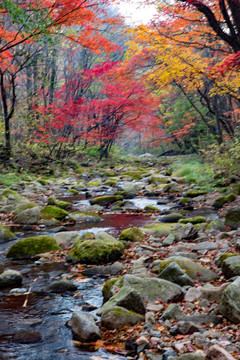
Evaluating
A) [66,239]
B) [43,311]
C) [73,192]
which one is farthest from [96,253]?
[73,192]

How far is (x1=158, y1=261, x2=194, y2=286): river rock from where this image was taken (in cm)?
363

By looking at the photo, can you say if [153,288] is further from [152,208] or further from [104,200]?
[104,200]

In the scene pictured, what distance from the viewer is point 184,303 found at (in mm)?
3248

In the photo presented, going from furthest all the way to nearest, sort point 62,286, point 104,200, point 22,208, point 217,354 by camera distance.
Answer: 1. point 104,200
2. point 22,208
3. point 62,286
4. point 217,354

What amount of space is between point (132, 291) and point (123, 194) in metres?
8.55

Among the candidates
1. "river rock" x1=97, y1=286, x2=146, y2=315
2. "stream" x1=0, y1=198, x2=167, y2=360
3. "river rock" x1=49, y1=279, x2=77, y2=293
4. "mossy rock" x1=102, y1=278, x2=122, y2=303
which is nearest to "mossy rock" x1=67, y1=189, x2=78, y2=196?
"stream" x1=0, y1=198, x2=167, y2=360

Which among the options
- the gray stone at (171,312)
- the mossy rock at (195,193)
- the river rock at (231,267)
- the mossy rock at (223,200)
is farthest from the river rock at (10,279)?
the mossy rock at (195,193)

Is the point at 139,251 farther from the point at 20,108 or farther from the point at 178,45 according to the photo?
the point at 20,108

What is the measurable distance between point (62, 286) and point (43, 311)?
0.60m

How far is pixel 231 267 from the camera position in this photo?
3.55 meters

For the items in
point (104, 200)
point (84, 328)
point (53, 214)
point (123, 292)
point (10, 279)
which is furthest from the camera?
point (104, 200)

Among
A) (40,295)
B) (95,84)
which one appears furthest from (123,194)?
(95,84)

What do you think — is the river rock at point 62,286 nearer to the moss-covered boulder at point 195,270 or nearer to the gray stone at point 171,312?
the moss-covered boulder at point 195,270

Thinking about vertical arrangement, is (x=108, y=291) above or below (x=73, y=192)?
below
